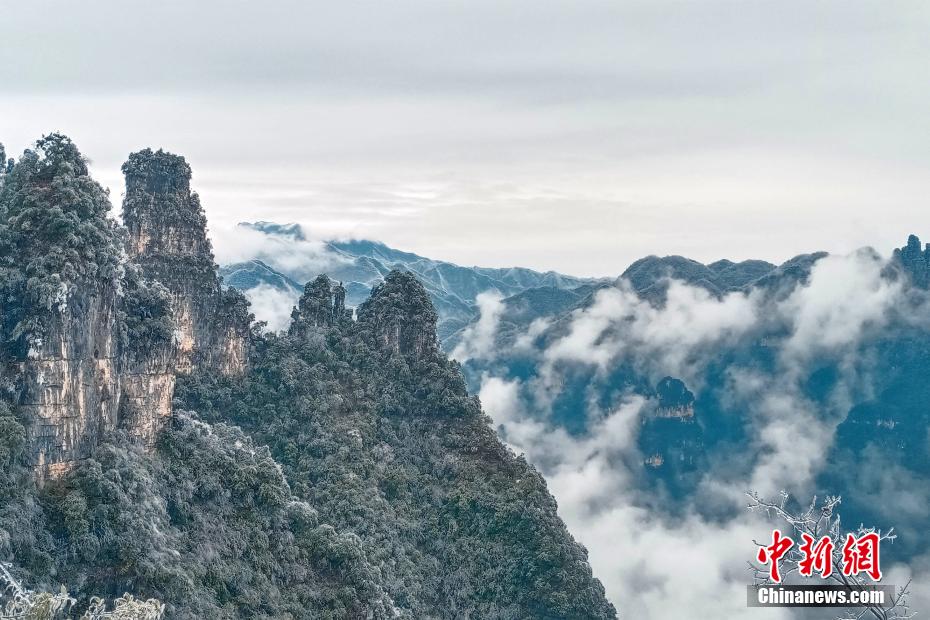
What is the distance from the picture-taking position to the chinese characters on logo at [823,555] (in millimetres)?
17266

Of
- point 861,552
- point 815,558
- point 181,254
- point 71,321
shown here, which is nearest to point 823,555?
point 815,558

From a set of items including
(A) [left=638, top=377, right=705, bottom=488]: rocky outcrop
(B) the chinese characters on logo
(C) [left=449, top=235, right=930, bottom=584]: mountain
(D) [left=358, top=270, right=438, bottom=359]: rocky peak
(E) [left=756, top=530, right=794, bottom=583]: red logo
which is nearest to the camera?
(B) the chinese characters on logo

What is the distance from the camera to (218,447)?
158 feet

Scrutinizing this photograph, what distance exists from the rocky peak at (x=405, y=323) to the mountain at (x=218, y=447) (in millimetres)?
174

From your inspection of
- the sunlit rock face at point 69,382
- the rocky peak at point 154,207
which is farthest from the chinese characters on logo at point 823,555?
the rocky peak at point 154,207

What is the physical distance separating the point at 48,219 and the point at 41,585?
48.7ft

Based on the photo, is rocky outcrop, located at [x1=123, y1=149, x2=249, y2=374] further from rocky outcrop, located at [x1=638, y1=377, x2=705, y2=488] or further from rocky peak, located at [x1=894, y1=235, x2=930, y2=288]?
rocky peak, located at [x1=894, y1=235, x2=930, y2=288]

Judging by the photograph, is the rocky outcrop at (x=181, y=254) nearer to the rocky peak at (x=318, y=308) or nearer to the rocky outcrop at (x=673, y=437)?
the rocky peak at (x=318, y=308)

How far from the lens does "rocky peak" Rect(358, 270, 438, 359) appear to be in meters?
69.9

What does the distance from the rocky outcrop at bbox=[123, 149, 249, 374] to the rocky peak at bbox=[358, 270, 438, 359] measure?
980cm

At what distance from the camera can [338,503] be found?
57.0 meters

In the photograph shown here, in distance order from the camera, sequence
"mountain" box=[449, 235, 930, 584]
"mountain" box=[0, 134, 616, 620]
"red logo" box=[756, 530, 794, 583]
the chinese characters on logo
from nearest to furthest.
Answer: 1. the chinese characters on logo
2. "red logo" box=[756, 530, 794, 583]
3. "mountain" box=[0, 134, 616, 620]
4. "mountain" box=[449, 235, 930, 584]

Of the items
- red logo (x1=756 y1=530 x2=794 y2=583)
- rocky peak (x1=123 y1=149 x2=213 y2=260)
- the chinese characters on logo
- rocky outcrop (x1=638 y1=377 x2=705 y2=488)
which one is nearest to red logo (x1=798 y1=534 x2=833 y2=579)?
the chinese characters on logo

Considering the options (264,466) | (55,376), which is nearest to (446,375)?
(264,466)
